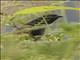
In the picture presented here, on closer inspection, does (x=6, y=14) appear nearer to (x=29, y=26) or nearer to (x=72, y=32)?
(x=29, y=26)

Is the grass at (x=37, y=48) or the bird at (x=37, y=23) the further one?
the bird at (x=37, y=23)

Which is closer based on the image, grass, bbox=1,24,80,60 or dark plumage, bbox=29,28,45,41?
grass, bbox=1,24,80,60

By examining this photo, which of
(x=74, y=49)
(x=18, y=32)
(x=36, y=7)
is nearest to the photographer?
(x=74, y=49)

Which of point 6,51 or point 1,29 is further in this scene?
point 1,29

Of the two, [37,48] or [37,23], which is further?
[37,23]

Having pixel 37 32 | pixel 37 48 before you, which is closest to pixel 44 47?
pixel 37 48

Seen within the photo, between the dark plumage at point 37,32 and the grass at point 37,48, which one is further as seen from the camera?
the dark plumage at point 37,32

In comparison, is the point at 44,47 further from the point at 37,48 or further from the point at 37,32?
the point at 37,32

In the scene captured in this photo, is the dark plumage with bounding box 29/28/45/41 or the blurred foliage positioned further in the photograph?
the dark plumage with bounding box 29/28/45/41

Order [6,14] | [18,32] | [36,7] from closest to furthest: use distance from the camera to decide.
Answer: [18,32]
[36,7]
[6,14]

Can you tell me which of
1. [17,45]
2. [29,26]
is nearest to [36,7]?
[29,26]

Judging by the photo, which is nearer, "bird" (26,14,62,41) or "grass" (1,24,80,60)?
"grass" (1,24,80,60)
